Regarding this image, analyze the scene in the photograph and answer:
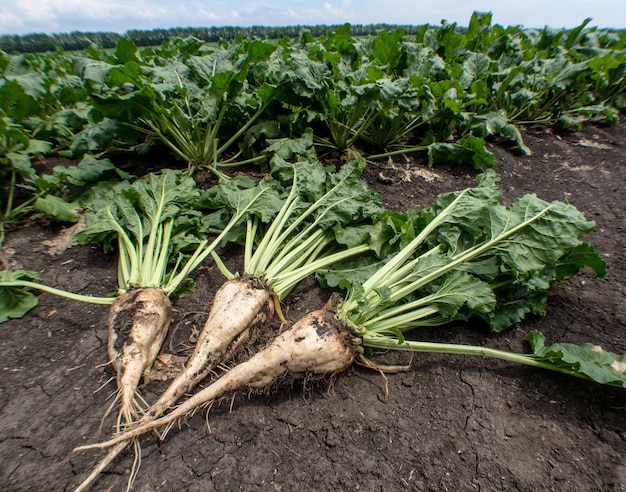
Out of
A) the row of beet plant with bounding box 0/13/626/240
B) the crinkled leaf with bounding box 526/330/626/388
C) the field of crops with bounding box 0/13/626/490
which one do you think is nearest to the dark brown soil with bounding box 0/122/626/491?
the field of crops with bounding box 0/13/626/490

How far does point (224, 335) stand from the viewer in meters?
2.16

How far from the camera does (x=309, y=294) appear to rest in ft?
8.70

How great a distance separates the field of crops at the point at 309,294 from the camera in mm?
1735

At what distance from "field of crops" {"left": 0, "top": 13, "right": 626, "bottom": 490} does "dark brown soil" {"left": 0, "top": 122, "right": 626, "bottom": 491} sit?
0.01 metres

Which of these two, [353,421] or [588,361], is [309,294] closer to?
[353,421]

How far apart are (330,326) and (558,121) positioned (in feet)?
17.3

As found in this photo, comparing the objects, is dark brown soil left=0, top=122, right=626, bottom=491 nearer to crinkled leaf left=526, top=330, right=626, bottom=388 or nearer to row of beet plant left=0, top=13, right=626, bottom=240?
crinkled leaf left=526, top=330, right=626, bottom=388

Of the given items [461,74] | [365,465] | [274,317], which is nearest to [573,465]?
[365,465]

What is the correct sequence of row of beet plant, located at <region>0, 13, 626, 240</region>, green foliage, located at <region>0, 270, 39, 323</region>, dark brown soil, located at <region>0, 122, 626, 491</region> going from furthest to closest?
row of beet plant, located at <region>0, 13, 626, 240</region> → green foliage, located at <region>0, 270, 39, 323</region> → dark brown soil, located at <region>0, 122, 626, 491</region>

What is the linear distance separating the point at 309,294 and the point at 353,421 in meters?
0.98

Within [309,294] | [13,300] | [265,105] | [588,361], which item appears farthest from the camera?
[265,105]

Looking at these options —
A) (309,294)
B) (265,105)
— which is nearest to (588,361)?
(309,294)

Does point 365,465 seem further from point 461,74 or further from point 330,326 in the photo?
point 461,74

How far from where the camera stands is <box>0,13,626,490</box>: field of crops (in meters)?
1.74
